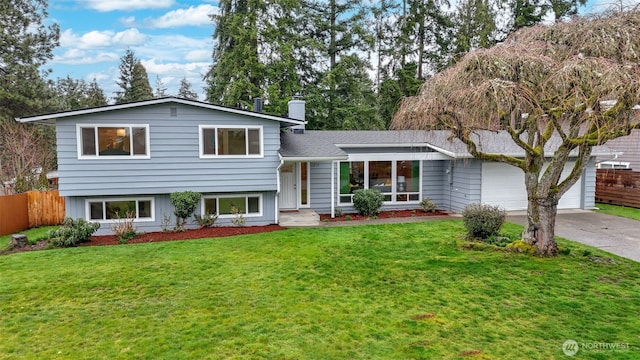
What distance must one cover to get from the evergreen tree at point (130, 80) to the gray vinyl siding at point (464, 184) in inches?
1324

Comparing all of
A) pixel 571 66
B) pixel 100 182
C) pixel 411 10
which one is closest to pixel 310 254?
pixel 571 66

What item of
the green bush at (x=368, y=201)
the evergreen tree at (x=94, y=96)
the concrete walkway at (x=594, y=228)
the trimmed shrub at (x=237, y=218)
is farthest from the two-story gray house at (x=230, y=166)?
the evergreen tree at (x=94, y=96)

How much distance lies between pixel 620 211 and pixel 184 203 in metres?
15.4

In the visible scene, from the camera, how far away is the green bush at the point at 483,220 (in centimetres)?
904

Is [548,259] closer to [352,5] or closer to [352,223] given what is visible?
[352,223]

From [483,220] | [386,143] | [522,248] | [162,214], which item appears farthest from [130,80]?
[522,248]

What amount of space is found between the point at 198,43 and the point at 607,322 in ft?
84.0

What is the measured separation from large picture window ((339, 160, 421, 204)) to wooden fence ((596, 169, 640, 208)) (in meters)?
8.66

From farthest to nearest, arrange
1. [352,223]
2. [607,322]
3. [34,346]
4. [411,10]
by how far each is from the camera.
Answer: [411,10] → [352,223] → [607,322] → [34,346]

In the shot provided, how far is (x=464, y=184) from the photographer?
Answer: 539 inches

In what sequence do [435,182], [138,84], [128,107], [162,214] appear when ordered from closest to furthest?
[128,107], [162,214], [435,182], [138,84]

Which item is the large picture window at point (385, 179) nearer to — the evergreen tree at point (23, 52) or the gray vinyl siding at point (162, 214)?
the gray vinyl siding at point (162, 214)

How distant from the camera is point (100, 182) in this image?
10.7 metres

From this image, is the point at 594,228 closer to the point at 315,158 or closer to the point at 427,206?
the point at 427,206
